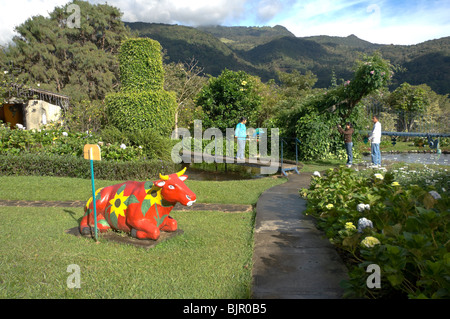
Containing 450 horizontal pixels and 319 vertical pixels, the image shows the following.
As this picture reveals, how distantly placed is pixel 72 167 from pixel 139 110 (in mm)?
3826

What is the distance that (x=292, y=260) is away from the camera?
150 inches

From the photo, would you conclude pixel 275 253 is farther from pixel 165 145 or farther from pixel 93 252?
pixel 165 145

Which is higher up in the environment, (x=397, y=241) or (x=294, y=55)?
(x=294, y=55)

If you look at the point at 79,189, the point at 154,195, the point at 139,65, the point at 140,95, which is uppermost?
the point at 139,65

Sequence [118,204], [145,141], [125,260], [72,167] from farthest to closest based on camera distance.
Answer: [145,141] < [72,167] < [118,204] < [125,260]

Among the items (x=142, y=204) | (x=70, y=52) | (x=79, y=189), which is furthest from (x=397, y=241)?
(x=70, y=52)

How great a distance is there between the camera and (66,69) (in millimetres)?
33188

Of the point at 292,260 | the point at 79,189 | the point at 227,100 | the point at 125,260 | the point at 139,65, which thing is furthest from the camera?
the point at 227,100

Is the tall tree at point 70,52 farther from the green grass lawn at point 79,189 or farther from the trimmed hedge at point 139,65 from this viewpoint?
the green grass lawn at point 79,189

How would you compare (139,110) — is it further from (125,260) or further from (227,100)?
(125,260)

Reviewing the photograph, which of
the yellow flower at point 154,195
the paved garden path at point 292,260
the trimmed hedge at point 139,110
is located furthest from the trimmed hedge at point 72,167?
the yellow flower at point 154,195

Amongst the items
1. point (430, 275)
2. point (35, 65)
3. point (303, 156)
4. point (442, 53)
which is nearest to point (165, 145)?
point (303, 156)

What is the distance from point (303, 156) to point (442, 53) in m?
47.0

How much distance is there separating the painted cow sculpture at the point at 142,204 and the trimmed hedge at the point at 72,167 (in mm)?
4965
